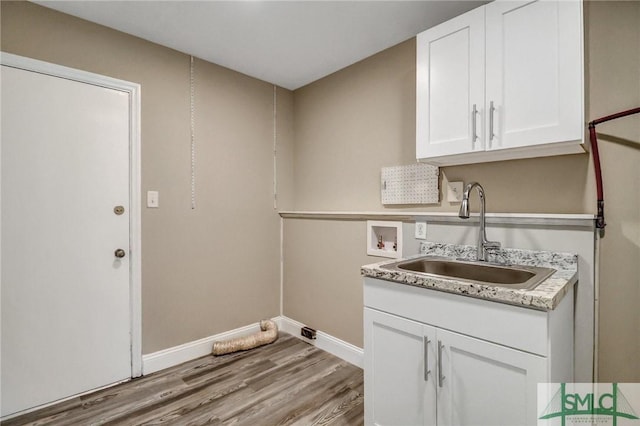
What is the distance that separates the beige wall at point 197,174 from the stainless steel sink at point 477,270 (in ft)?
5.14

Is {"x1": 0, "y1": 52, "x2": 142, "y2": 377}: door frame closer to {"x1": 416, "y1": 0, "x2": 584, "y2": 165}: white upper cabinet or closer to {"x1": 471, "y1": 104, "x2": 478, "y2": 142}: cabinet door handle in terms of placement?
{"x1": 416, "y1": 0, "x2": 584, "y2": 165}: white upper cabinet

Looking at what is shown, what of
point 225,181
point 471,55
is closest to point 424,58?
point 471,55

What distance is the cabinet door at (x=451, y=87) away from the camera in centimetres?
155

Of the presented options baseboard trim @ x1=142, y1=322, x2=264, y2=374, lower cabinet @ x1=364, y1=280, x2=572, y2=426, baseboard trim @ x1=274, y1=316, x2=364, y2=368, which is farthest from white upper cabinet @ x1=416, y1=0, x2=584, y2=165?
baseboard trim @ x1=142, y1=322, x2=264, y2=374

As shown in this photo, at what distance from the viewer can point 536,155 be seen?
162 cm

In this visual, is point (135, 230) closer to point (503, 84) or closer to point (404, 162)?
point (404, 162)

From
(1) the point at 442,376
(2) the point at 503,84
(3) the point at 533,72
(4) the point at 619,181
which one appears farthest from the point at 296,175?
(4) the point at 619,181

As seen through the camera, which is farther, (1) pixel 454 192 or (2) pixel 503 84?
(1) pixel 454 192

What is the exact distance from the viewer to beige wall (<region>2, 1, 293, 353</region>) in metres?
2.00

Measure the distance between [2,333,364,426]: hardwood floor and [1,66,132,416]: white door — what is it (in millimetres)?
177

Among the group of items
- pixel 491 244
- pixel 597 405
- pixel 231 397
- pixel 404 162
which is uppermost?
pixel 404 162

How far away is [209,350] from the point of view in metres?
2.55

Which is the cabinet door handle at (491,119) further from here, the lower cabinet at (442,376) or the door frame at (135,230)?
the door frame at (135,230)

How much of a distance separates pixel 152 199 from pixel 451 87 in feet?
6.79
